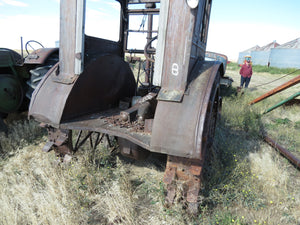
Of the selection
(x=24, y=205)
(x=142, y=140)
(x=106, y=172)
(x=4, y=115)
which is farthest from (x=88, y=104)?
(x=4, y=115)

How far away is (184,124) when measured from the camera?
6.33 ft

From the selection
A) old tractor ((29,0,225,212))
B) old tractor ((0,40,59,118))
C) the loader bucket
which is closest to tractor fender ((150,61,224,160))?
old tractor ((29,0,225,212))

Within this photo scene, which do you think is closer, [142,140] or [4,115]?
[142,140]

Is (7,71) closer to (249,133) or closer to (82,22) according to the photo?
(82,22)

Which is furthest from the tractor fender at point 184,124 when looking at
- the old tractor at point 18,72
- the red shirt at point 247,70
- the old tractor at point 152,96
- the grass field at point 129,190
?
the red shirt at point 247,70

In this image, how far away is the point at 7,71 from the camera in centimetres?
472

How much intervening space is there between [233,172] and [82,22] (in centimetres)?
266

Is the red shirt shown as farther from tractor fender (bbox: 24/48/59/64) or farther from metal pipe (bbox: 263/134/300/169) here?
tractor fender (bbox: 24/48/59/64)

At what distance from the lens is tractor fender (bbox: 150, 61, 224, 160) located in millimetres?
1872

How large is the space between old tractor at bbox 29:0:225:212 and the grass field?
347 millimetres

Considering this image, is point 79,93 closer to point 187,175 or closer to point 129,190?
point 129,190

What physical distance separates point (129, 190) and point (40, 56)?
136 inches

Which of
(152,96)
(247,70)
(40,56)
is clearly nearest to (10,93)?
(40,56)

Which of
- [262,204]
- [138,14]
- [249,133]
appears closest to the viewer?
[262,204]
